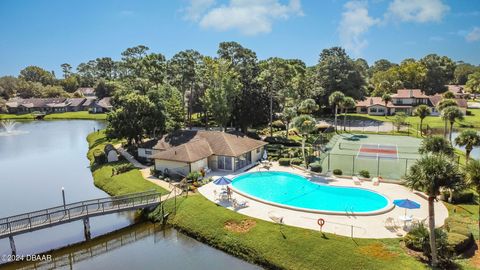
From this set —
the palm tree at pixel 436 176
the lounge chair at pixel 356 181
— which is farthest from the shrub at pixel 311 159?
the palm tree at pixel 436 176

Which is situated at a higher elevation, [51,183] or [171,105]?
[171,105]

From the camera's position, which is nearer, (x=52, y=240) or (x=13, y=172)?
(x=52, y=240)

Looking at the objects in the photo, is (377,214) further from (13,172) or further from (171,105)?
(13,172)

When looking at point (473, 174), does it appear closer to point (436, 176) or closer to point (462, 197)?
point (436, 176)

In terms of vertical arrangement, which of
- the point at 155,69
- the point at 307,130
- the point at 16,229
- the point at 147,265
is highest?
the point at 155,69

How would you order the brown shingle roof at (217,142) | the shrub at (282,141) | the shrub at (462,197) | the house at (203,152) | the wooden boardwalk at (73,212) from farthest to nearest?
the shrub at (282,141)
the brown shingle roof at (217,142)
the house at (203,152)
the shrub at (462,197)
the wooden boardwalk at (73,212)

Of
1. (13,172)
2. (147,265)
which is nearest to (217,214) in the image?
(147,265)

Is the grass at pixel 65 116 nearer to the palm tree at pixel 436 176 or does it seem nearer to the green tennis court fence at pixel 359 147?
the green tennis court fence at pixel 359 147
